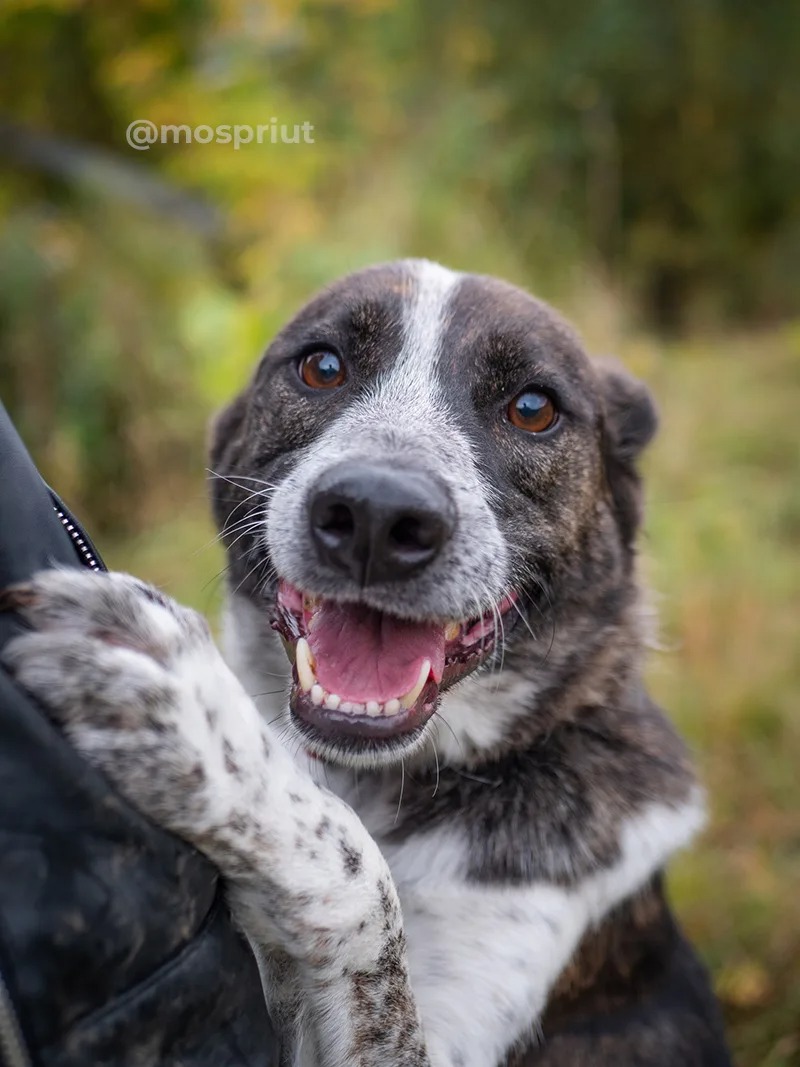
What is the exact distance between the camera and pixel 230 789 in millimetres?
A: 1485

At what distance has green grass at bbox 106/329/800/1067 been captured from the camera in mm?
3428

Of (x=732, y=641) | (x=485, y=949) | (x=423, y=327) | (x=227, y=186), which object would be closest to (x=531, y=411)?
(x=423, y=327)

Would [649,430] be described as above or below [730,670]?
above

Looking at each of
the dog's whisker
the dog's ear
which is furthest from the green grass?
the dog's whisker

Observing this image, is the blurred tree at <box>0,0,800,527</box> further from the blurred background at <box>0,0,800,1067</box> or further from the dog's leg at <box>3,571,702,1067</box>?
the dog's leg at <box>3,571,702,1067</box>

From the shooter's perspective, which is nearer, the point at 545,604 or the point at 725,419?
the point at 545,604

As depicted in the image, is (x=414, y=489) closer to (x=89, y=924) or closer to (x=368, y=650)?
(x=368, y=650)

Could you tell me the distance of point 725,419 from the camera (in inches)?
342

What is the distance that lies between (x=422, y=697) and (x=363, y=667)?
14 cm

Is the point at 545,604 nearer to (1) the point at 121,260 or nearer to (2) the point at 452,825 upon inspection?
(2) the point at 452,825

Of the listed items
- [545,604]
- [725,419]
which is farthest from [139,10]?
[545,604]

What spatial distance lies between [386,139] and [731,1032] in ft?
26.5

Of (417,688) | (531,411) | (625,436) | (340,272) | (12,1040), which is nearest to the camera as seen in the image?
(12,1040)

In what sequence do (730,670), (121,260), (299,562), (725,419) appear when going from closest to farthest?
(299,562)
(730,670)
(121,260)
(725,419)
